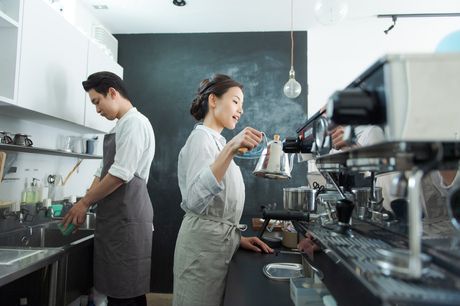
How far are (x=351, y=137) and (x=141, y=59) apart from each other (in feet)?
9.87

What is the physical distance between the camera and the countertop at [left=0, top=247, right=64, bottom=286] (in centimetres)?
110

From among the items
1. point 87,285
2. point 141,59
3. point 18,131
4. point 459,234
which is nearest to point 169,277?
point 87,285

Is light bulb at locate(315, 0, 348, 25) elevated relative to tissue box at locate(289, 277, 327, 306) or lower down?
elevated

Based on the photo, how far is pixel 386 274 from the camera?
408mm

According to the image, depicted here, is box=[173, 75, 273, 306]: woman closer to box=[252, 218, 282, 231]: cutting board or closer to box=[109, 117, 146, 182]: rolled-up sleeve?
box=[109, 117, 146, 182]: rolled-up sleeve

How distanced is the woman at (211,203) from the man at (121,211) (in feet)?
1.67

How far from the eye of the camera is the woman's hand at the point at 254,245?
126cm

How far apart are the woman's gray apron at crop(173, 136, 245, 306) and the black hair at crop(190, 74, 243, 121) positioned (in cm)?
33

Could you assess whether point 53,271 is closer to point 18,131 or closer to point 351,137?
point 18,131

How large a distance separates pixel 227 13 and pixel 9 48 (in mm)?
1772

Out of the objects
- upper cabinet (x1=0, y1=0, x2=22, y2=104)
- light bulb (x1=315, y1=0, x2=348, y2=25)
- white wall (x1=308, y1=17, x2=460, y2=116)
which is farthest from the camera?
white wall (x1=308, y1=17, x2=460, y2=116)

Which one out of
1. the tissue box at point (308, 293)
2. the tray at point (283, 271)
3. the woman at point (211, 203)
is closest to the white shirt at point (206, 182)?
the woman at point (211, 203)

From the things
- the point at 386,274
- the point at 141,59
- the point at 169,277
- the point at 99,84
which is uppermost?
the point at 141,59

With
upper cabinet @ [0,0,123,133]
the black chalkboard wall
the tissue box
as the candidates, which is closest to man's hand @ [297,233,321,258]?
the tissue box
